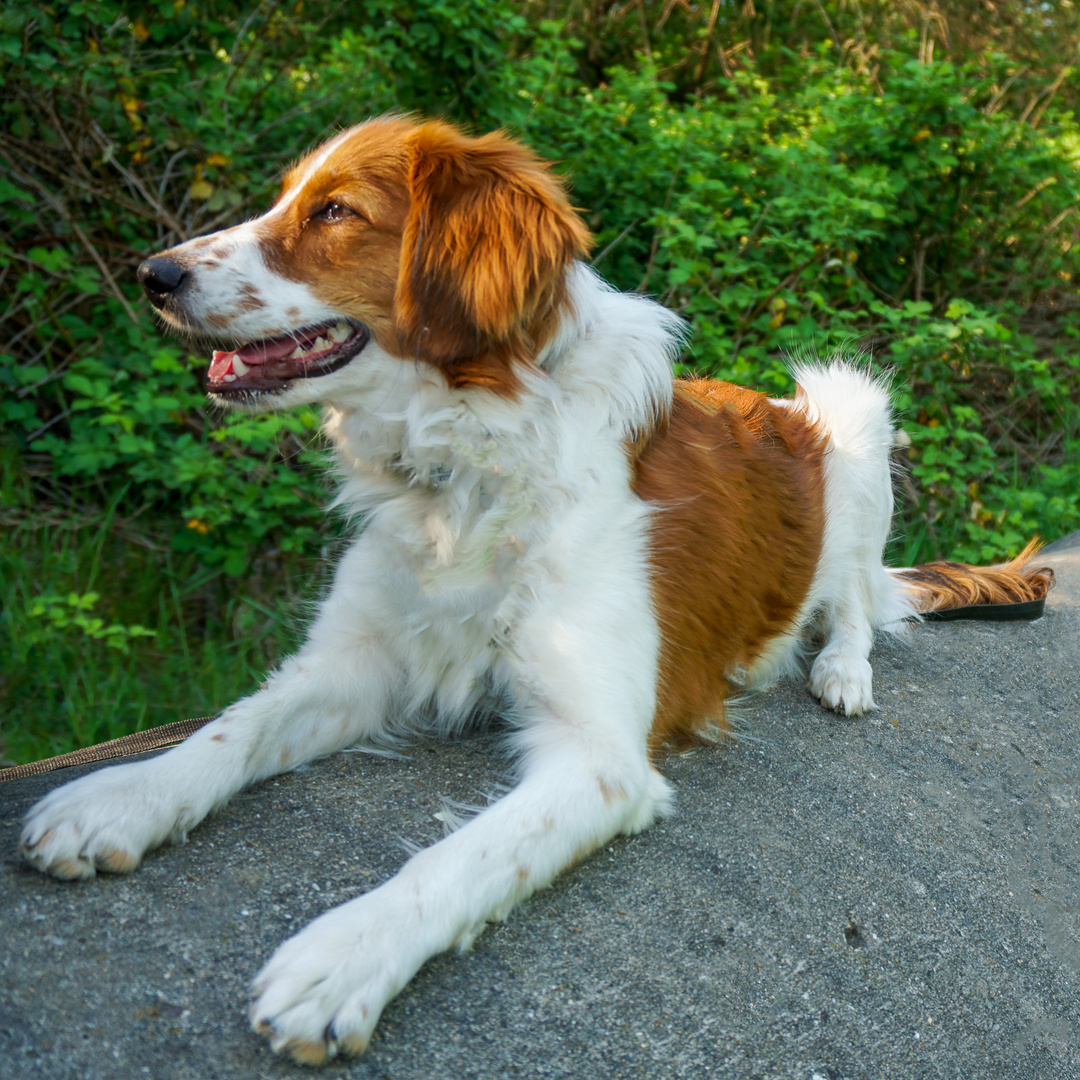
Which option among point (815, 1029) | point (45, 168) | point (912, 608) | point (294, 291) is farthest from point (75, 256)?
point (815, 1029)

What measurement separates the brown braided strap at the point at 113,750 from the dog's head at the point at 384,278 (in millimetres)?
855

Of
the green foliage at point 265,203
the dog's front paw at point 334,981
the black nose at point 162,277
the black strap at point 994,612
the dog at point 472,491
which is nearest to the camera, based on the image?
the dog's front paw at point 334,981

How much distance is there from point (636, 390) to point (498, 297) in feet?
1.38

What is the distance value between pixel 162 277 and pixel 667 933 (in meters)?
1.71

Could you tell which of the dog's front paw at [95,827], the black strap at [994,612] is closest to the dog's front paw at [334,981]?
the dog's front paw at [95,827]

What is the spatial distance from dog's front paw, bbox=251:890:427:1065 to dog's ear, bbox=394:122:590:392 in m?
1.16

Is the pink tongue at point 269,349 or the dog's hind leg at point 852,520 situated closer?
the pink tongue at point 269,349

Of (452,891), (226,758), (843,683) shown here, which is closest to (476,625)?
(226,758)

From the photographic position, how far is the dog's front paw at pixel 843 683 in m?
2.96

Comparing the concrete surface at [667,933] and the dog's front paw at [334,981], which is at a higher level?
the dog's front paw at [334,981]

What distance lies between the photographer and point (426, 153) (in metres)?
2.38

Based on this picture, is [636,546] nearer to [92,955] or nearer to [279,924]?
[279,924]

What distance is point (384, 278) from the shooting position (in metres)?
2.33

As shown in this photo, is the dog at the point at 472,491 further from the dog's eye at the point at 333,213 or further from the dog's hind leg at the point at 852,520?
the dog's hind leg at the point at 852,520
